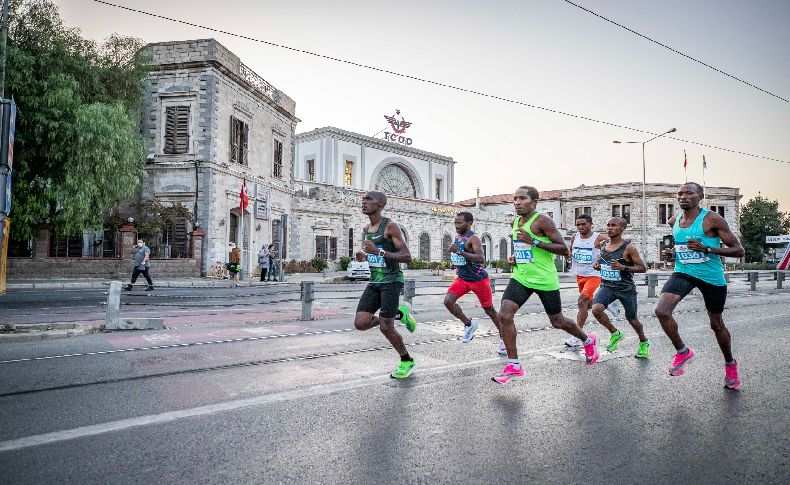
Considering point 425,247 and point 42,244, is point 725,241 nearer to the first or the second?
point 42,244

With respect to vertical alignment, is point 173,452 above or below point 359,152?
below

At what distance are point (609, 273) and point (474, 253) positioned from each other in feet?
5.96

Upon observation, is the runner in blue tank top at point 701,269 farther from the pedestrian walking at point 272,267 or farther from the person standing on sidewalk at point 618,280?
the pedestrian walking at point 272,267

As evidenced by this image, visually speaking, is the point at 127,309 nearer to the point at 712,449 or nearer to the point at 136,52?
the point at 712,449

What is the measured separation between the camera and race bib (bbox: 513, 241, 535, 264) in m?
5.22

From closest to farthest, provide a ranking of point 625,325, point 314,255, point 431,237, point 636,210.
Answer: point 625,325, point 314,255, point 431,237, point 636,210

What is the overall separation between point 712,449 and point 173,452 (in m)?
3.42

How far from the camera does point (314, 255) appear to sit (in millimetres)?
33469

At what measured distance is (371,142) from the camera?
156 ft

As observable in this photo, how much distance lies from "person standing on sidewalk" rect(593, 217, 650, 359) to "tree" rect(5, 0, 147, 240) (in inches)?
752

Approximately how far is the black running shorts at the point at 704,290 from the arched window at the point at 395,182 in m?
42.6

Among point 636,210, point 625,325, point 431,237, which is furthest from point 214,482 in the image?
point 636,210

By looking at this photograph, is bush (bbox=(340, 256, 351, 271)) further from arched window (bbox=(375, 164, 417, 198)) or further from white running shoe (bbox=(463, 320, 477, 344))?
white running shoe (bbox=(463, 320, 477, 344))

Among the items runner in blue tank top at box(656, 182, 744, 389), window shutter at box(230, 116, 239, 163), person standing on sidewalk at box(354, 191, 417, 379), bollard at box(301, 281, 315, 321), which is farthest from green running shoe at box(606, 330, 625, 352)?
window shutter at box(230, 116, 239, 163)
